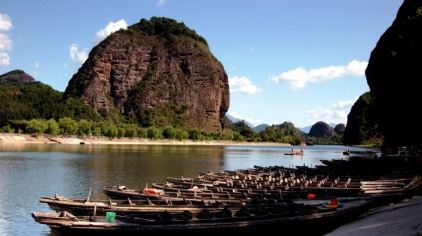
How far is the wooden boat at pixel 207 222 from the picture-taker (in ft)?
75.3

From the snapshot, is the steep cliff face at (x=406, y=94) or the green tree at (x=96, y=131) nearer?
the steep cliff face at (x=406, y=94)

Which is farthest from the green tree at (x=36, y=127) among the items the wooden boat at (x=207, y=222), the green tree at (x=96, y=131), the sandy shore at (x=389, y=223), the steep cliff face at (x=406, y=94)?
the sandy shore at (x=389, y=223)

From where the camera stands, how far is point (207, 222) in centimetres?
2334

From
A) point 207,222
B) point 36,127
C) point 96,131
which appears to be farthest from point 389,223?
point 96,131

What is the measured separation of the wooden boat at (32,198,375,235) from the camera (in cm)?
2295

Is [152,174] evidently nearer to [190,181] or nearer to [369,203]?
[190,181]

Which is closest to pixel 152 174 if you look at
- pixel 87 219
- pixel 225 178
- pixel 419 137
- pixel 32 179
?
pixel 32 179

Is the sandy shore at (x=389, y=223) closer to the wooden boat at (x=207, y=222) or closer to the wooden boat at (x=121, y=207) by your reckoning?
the wooden boat at (x=207, y=222)

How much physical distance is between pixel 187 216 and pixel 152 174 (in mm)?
39597

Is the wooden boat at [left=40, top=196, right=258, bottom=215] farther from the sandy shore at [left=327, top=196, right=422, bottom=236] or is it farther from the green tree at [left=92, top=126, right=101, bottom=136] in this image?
the green tree at [left=92, top=126, right=101, bottom=136]

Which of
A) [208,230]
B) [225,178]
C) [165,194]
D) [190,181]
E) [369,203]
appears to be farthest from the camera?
[225,178]

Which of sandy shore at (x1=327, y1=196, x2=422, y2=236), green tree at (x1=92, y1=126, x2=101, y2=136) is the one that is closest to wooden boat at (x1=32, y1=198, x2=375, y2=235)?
sandy shore at (x1=327, y1=196, x2=422, y2=236)

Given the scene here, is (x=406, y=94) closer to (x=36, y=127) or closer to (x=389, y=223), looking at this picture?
(x=389, y=223)

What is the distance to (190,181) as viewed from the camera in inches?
1603
